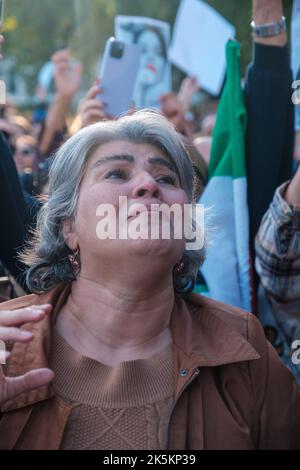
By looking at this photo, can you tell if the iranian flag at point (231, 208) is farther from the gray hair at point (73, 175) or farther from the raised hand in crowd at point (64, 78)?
the raised hand in crowd at point (64, 78)

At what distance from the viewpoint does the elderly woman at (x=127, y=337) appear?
6.24ft

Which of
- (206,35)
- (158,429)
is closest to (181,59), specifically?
(206,35)

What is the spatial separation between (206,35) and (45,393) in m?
3.37

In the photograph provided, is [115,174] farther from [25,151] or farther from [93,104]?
[25,151]

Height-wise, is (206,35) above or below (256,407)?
above

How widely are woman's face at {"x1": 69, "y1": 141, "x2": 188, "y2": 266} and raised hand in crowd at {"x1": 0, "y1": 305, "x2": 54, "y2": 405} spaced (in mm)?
375

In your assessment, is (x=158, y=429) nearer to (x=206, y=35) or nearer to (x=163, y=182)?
(x=163, y=182)

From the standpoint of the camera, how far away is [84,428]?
1.90m

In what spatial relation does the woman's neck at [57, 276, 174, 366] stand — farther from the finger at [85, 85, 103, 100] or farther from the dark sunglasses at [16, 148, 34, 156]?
the dark sunglasses at [16, 148, 34, 156]

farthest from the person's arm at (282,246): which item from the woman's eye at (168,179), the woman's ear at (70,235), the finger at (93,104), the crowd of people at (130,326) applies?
the finger at (93,104)

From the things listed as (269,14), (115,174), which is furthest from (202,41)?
(115,174)

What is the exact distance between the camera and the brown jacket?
188 cm

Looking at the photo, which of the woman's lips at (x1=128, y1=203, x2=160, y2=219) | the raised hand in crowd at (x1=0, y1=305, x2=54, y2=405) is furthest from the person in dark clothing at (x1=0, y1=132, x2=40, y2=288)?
the raised hand in crowd at (x1=0, y1=305, x2=54, y2=405)

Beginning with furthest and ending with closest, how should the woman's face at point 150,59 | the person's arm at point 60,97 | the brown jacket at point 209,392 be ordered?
the person's arm at point 60,97, the woman's face at point 150,59, the brown jacket at point 209,392
